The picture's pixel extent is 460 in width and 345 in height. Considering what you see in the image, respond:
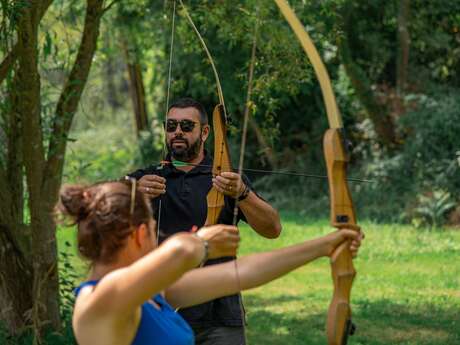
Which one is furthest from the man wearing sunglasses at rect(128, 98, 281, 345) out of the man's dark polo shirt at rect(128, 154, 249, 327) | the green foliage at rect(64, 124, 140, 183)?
the green foliage at rect(64, 124, 140, 183)

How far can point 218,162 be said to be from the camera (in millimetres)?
4781

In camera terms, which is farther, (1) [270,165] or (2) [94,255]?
(1) [270,165]

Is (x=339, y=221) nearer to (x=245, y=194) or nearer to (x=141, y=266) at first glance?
(x=141, y=266)

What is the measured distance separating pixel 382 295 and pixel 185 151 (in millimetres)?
6057

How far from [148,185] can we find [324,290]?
6.91 meters

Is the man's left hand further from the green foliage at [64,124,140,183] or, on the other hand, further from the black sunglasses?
the green foliage at [64,124,140,183]

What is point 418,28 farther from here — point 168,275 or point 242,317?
point 168,275

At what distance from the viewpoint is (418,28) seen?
17969 mm

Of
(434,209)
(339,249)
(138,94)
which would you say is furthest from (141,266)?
(138,94)

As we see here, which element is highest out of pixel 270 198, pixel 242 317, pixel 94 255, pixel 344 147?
pixel 344 147

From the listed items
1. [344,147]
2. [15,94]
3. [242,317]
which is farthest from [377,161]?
[344,147]

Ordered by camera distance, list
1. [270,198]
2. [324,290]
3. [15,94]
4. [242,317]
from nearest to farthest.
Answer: [242,317]
[15,94]
[324,290]
[270,198]

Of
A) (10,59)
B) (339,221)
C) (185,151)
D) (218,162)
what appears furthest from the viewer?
(10,59)

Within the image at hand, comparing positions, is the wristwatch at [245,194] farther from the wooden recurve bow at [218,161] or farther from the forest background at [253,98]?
the forest background at [253,98]
